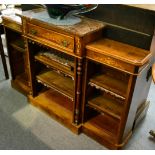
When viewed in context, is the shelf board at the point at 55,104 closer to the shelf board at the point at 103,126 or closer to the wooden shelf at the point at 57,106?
the wooden shelf at the point at 57,106

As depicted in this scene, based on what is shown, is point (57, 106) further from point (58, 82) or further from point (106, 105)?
point (106, 105)

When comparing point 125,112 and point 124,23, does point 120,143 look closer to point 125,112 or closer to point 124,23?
point 125,112

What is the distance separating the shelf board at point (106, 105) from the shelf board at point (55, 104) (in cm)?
27

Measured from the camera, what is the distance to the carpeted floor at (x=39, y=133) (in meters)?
1.66

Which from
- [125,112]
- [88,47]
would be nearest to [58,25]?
[88,47]

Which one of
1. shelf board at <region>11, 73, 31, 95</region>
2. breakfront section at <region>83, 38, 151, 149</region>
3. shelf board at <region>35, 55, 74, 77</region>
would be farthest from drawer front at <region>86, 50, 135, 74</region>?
shelf board at <region>11, 73, 31, 95</region>

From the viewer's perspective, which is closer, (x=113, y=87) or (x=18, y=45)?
(x=113, y=87)

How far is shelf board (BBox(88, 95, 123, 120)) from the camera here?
1.55 m

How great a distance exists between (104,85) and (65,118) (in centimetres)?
51

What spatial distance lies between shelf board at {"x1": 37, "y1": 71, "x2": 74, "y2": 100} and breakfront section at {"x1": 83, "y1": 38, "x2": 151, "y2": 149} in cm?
19

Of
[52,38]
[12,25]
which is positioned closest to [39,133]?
[52,38]

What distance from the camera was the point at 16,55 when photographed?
213 cm

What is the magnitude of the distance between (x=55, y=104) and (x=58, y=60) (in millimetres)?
437

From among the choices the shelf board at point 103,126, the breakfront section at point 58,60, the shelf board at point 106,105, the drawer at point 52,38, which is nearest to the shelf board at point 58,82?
the breakfront section at point 58,60
